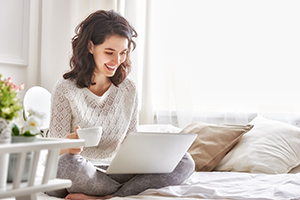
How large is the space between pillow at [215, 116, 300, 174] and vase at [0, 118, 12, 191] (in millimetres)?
1406

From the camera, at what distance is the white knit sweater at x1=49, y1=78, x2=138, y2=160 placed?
5.64 feet

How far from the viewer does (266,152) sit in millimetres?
2006

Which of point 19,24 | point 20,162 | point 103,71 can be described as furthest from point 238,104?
point 20,162

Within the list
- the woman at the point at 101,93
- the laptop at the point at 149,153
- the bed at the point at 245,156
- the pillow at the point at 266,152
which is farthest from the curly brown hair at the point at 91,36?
the pillow at the point at 266,152

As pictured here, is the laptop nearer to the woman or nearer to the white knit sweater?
the woman

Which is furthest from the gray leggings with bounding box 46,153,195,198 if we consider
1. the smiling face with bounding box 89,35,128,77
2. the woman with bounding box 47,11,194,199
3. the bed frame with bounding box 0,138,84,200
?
the bed frame with bounding box 0,138,84,200

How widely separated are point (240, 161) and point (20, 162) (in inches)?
55.6

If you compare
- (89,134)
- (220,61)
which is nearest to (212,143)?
(220,61)

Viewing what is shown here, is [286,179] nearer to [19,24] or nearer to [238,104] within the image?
[238,104]

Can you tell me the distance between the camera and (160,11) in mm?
2871

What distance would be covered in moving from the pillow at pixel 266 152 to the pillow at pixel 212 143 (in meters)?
0.04

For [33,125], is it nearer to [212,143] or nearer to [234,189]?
[234,189]

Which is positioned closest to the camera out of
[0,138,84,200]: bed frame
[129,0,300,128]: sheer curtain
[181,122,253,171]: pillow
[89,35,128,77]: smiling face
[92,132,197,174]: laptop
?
[0,138,84,200]: bed frame

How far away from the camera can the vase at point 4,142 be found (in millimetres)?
791
